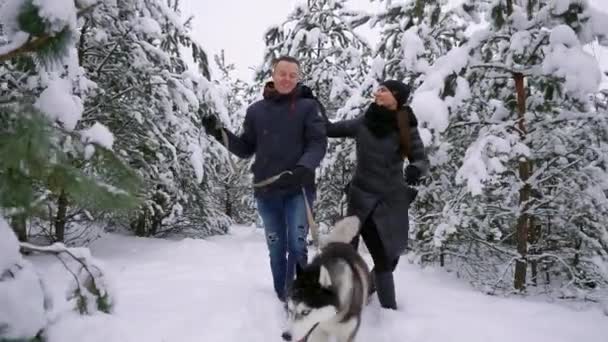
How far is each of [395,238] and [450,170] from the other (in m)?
4.13

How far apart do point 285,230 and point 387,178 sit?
126 cm

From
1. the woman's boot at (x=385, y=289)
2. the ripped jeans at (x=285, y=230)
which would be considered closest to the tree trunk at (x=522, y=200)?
the woman's boot at (x=385, y=289)

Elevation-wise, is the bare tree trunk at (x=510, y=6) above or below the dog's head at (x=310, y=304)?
above

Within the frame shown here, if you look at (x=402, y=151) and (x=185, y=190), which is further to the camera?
(x=185, y=190)

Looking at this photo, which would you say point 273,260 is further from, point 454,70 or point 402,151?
point 454,70

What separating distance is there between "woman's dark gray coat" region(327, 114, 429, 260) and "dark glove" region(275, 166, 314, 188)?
76 centimetres

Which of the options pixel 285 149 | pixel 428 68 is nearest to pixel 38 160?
pixel 285 149

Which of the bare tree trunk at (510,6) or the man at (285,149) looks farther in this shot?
the bare tree trunk at (510,6)

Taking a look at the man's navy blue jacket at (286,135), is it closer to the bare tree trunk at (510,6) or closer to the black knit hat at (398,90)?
the black knit hat at (398,90)

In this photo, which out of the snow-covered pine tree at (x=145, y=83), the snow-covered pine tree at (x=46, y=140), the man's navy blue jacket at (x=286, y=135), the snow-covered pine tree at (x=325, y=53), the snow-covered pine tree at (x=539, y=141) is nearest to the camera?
the snow-covered pine tree at (x=46, y=140)

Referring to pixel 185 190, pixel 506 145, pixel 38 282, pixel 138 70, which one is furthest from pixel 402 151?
pixel 185 190

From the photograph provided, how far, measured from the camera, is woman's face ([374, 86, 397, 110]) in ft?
14.2

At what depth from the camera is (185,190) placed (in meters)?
10.0

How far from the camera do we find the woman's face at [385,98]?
4.34 meters
